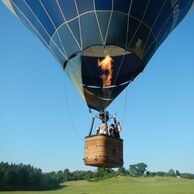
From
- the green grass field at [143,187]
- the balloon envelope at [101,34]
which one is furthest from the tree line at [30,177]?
the balloon envelope at [101,34]

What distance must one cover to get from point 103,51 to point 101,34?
6.04 feet

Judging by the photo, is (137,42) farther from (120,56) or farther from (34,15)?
(34,15)

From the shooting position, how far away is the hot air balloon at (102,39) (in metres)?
9.18

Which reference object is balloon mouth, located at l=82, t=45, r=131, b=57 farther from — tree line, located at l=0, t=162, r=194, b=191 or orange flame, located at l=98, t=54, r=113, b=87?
tree line, located at l=0, t=162, r=194, b=191

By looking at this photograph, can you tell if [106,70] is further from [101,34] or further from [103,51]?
[101,34]

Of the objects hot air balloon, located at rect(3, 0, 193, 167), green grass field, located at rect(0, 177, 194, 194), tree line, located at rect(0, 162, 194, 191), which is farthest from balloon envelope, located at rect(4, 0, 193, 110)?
tree line, located at rect(0, 162, 194, 191)

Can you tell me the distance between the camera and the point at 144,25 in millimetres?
9641

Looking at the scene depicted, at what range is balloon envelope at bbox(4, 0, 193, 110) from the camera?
9.18 m

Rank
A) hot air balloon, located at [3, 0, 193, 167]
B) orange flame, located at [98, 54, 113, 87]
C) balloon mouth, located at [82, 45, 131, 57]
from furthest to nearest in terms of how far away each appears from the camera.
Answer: balloon mouth, located at [82, 45, 131, 57] < orange flame, located at [98, 54, 113, 87] < hot air balloon, located at [3, 0, 193, 167]

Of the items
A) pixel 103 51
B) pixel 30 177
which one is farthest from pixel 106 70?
pixel 30 177

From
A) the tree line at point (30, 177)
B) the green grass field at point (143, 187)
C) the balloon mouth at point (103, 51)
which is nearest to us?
the balloon mouth at point (103, 51)

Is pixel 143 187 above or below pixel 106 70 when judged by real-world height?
below

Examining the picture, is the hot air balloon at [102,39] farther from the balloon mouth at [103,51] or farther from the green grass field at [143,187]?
the green grass field at [143,187]

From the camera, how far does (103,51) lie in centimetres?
1103
